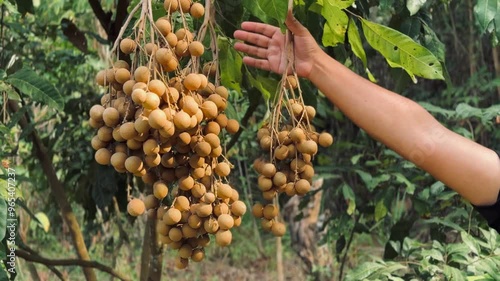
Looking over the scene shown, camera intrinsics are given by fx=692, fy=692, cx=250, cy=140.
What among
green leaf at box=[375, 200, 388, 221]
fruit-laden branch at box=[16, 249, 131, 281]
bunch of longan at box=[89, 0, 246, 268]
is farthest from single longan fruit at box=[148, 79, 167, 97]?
green leaf at box=[375, 200, 388, 221]

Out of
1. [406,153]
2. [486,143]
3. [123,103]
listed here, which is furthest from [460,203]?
[486,143]

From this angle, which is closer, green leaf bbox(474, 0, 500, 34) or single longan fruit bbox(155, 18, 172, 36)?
single longan fruit bbox(155, 18, 172, 36)

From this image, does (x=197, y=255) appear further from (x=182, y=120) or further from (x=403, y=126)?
(x=403, y=126)

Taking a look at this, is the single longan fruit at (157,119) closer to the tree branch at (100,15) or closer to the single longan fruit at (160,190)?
the single longan fruit at (160,190)

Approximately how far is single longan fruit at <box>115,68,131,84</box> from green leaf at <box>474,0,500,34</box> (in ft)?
1.97

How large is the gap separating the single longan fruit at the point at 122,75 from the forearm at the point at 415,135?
314 millimetres

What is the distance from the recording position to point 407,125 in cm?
101

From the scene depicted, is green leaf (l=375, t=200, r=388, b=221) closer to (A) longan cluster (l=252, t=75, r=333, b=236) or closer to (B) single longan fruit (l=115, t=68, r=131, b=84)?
(A) longan cluster (l=252, t=75, r=333, b=236)

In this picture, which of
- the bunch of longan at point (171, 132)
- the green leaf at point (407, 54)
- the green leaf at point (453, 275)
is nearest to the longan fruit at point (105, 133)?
the bunch of longan at point (171, 132)

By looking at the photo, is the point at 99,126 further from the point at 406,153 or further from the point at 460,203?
the point at 460,203

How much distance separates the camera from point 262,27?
1059 millimetres

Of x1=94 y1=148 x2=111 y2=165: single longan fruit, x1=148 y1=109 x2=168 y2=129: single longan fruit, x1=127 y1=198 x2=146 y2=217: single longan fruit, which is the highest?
x1=148 y1=109 x2=168 y2=129: single longan fruit

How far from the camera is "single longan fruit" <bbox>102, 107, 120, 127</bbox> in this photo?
0.81 m

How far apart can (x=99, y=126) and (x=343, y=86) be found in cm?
37
